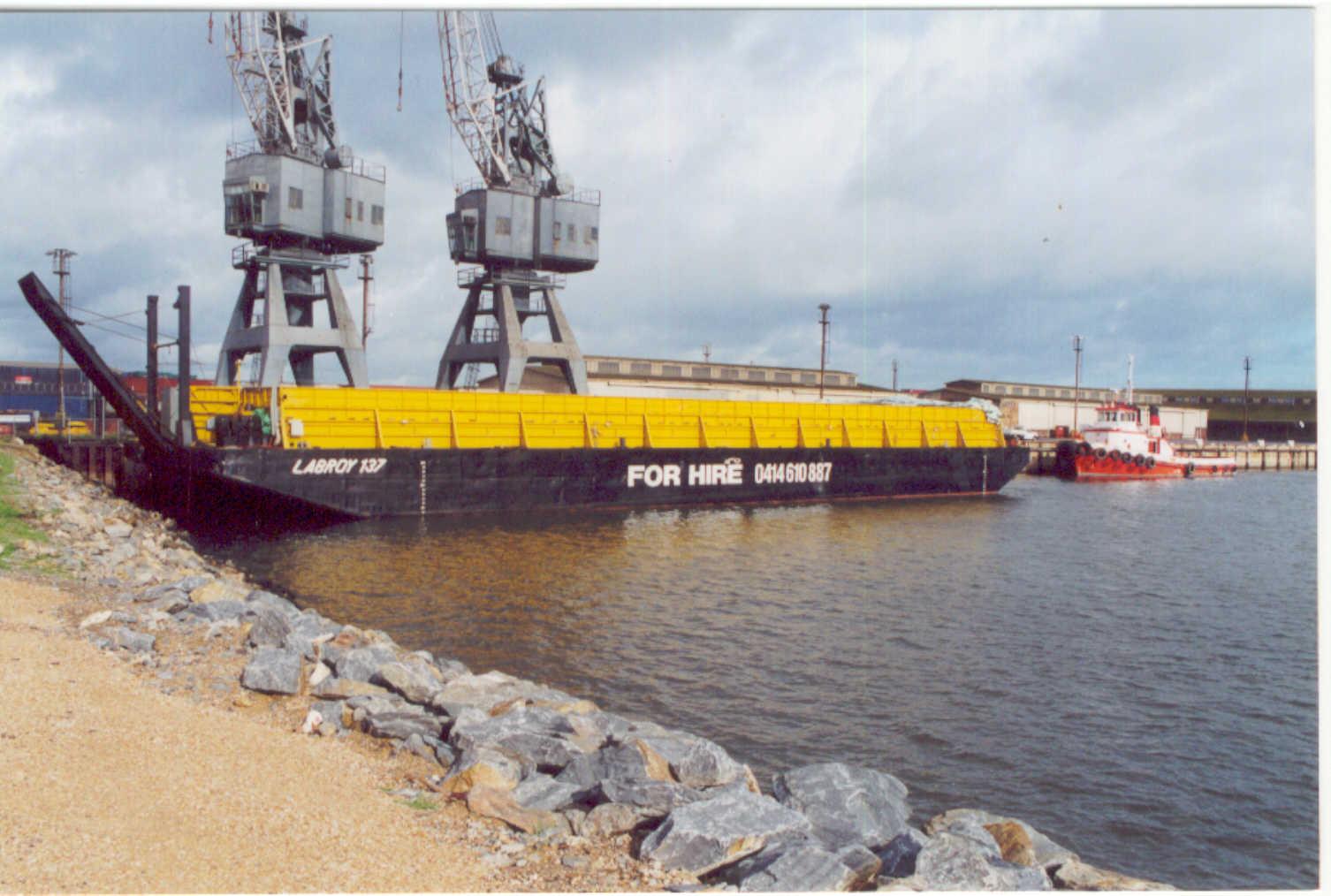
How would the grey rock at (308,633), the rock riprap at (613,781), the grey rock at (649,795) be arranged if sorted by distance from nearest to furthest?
1. the rock riprap at (613,781)
2. the grey rock at (649,795)
3. the grey rock at (308,633)

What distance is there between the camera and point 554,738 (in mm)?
7809

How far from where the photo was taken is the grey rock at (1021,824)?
23.6 ft

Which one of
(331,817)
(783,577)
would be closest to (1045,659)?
(783,577)

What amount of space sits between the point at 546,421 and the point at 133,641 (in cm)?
2373

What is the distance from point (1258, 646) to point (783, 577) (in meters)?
8.95

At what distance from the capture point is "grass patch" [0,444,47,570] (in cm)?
1340

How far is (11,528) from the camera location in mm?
15984

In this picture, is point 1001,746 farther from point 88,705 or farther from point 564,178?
point 564,178

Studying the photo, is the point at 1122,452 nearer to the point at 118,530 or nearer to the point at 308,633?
the point at 118,530

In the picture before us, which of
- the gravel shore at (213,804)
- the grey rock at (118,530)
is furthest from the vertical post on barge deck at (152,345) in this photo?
the gravel shore at (213,804)

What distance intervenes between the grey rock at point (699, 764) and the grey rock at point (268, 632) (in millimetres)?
4674

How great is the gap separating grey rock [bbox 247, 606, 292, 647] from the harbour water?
3.32 meters

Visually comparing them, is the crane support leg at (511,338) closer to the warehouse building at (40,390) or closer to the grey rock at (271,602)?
the grey rock at (271,602)

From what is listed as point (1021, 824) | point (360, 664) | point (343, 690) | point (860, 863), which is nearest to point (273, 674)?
point (343, 690)
